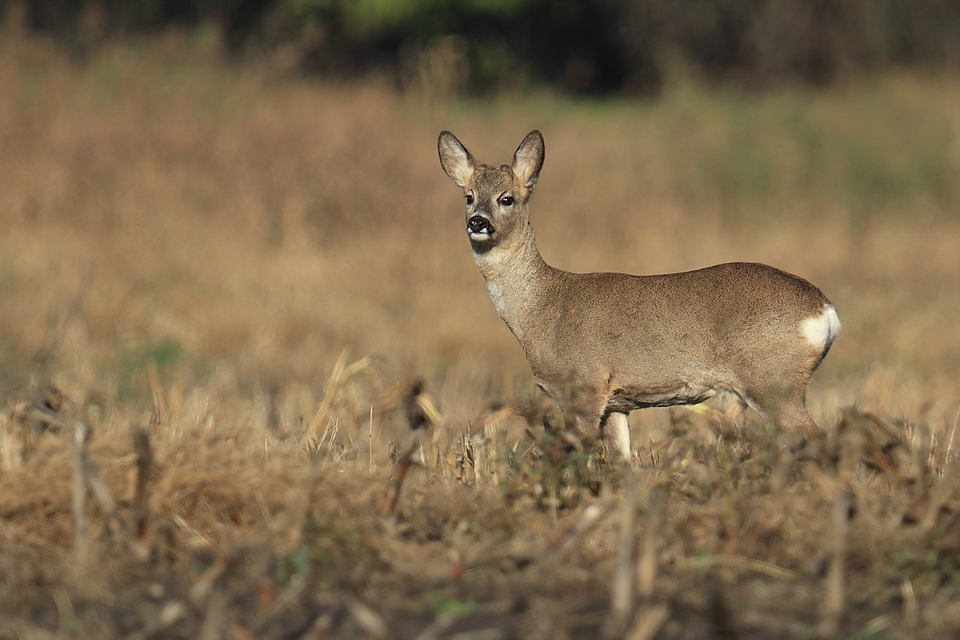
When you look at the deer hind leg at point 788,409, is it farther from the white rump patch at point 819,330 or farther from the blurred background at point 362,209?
the blurred background at point 362,209

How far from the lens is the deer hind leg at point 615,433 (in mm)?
5438

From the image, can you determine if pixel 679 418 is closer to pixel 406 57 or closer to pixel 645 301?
pixel 645 301

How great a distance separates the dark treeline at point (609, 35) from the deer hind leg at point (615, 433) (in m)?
17.2

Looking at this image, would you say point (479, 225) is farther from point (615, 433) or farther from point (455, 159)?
point (615, 433)

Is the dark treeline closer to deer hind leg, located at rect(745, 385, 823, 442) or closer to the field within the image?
the field

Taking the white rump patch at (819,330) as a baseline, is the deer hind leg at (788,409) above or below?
below

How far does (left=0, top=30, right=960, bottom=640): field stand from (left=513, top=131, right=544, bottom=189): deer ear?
1314 millimetres

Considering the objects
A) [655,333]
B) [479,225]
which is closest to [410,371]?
[479,225]

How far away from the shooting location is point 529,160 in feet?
19.9

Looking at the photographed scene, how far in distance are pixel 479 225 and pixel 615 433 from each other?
1193mm

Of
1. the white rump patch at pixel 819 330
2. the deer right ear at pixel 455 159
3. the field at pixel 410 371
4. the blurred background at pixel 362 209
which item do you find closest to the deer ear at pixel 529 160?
the deer right ear at pixel 455 159

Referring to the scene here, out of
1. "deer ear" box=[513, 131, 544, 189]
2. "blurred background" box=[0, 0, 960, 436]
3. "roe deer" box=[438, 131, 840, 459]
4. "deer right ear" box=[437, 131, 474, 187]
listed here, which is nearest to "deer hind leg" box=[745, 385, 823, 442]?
"roe deer" box=[438, 131, 840, 459]

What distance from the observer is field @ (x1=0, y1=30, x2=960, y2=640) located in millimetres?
3158

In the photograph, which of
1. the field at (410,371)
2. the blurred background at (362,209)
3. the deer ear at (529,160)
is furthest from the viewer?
the blurred background at (362,209)
